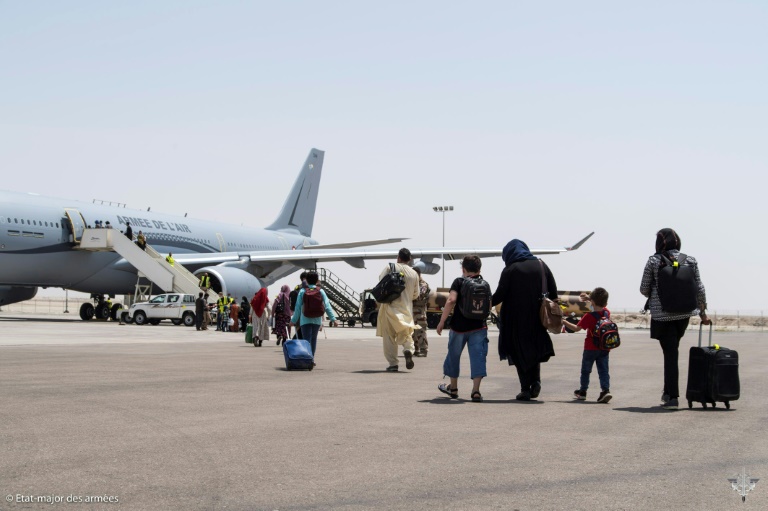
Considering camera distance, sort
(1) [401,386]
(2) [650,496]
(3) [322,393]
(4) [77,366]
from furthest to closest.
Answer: (4) [77,366] → (1) [401,386] → (3) [322,393] → (2) [650,496]

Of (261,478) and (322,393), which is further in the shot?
(322,393)

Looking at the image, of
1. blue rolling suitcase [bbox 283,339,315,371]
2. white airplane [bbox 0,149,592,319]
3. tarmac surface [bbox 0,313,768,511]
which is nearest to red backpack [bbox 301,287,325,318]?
blue rolling suitcase [bbox 283,339,315,371]

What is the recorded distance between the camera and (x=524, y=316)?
11.0m

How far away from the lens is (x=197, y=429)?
770 cm

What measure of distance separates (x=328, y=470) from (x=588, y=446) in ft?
7.19

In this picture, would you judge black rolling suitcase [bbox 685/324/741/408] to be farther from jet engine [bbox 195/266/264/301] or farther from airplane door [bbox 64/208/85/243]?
airplane door [bbox 64/208/85/243]

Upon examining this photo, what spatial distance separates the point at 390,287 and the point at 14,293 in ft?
92.4

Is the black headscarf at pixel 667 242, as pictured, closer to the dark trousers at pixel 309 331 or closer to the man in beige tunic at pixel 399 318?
the man in beige tunic at pixel 399 318

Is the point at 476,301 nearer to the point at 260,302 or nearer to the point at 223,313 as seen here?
the point at 260,302

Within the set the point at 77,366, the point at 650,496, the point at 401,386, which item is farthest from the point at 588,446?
the point at 77,366

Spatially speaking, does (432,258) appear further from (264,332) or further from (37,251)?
(264,332)

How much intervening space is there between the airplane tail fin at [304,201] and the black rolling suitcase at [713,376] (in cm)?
4957

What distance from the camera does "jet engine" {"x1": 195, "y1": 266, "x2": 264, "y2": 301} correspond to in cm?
3694

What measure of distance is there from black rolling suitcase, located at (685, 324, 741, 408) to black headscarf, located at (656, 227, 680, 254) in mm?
1034
